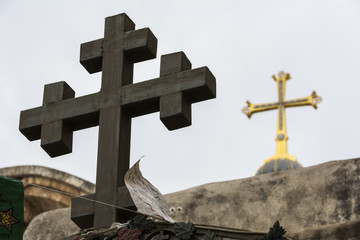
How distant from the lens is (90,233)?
482cm

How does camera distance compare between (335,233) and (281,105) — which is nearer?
(335,233)

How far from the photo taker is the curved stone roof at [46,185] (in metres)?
10.0

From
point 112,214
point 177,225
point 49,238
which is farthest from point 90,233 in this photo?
point 49,238

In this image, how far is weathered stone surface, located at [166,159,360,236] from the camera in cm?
736

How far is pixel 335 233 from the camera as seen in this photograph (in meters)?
4.73

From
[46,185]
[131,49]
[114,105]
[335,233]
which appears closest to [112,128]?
[114,105]

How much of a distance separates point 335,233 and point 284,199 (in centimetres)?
297

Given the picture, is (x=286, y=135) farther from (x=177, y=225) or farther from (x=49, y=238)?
(x=177, y=225)

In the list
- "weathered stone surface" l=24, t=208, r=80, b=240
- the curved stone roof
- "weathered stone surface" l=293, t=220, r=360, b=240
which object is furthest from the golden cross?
"weathered stone surface" l=293, t=220, r=360, b=240

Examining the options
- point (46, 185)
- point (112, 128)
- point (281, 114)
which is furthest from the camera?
point (281, 114)

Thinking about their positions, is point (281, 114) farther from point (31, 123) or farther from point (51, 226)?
point (31, 123)

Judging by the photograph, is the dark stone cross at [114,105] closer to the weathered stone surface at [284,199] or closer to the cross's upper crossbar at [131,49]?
the cross's upper crossbar at [131,49]

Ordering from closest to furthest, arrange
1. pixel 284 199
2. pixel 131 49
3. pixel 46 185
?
pixel 131 49 < pixel 284 199 < pixel 46 185

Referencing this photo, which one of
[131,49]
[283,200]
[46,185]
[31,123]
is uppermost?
[46,185]
